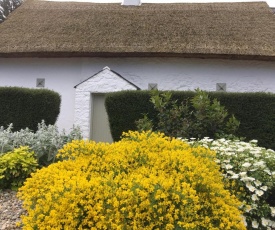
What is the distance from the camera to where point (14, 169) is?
506cm

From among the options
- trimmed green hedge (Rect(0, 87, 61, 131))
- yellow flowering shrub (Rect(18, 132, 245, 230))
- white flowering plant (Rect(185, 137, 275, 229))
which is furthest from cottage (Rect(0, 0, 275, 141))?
yellow flowering shrub (Rect(18, 132, 245, 230))

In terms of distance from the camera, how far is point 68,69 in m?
11.8

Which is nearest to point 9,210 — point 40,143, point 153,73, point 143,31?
point 40,143

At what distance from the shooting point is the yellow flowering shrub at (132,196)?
288cm

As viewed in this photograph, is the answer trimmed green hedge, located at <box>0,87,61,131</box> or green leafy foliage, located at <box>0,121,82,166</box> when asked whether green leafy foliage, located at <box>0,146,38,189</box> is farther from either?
trimmed green hedge, located at <box>0,87,61,131</box>

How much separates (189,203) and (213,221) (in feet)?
1.30

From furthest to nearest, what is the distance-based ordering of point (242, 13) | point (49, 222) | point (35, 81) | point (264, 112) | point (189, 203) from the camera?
point (242, 13), point (35, 81), point (264, 112), point (189, 203), point (49, 222)

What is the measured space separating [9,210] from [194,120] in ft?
14.6

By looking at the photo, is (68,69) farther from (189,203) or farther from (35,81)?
(189,203)

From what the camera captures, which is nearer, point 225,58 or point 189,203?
point 189,203

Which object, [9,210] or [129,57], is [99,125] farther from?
[9,210]

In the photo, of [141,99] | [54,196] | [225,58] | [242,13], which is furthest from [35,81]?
[54,196]

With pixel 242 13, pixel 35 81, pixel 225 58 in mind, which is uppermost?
pixel 242 13

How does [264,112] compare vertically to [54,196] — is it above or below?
above
